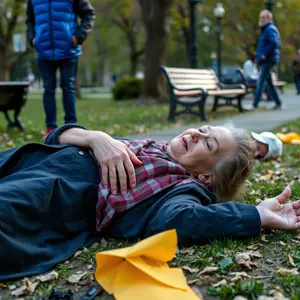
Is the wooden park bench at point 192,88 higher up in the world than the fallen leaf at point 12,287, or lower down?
higher up

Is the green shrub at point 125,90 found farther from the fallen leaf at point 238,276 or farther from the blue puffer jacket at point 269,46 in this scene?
the fallen leaf at point 238,276

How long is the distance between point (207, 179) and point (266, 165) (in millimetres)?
2351

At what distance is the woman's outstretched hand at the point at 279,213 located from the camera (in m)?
2.66

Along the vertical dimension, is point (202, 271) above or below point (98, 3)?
below

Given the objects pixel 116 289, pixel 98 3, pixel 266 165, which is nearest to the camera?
pixel 116 289

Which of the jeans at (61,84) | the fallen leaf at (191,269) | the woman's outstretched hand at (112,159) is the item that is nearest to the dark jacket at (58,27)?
the jeans at (61,84)

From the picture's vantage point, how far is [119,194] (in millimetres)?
2779

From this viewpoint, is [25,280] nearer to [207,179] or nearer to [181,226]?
[181,226]

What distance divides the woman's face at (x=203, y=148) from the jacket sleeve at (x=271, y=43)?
9.70 m

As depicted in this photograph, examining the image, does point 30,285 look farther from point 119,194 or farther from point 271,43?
point 271,43

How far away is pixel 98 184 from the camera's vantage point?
9.29 feet

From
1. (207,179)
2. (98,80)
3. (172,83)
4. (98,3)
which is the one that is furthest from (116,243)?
(98,80)

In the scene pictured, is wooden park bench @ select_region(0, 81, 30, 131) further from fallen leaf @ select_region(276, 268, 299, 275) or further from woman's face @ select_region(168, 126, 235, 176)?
fallen leaf @ select_region(276, 268, 299, 275)

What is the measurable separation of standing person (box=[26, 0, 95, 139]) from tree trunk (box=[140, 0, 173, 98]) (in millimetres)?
9399
